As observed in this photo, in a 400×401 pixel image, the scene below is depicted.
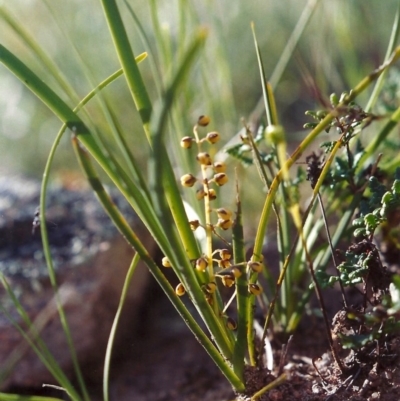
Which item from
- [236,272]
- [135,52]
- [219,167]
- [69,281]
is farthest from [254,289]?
[135,52]

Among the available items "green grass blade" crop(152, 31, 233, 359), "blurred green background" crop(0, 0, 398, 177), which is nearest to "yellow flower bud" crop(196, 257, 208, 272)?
"green grass blade" crop(152, 31, 233, 359)

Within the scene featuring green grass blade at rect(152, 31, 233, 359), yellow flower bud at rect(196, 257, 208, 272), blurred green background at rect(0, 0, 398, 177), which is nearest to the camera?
green grass blade at rect(152, 31, 233, 359)

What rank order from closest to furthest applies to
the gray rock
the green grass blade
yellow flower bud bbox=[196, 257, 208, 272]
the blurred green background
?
1. the green grass blade
2. yellow flower bud bbox=[196, 257, 208, 272]
3. the gray rock
4. the blurred green background

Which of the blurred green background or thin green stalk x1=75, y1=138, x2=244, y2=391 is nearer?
thin green stalk x1=75, y1=138, x2=244, y2=391

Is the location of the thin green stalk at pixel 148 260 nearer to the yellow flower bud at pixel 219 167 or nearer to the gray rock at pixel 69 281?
the yellow flower bud at pixel 219 167

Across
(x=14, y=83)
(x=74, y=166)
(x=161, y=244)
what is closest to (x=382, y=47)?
(x=74, y=166)

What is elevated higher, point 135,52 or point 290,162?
point 135,52


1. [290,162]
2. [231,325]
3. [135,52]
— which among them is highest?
[135,52]

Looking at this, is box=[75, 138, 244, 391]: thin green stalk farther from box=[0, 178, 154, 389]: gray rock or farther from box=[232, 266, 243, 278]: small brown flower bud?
box=[0, 178, 154, 389]: gray rock

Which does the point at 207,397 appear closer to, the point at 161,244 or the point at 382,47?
the point at 161,244

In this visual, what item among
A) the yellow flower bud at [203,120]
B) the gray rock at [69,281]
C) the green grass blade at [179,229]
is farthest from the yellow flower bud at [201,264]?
the gray rock at [69,281]

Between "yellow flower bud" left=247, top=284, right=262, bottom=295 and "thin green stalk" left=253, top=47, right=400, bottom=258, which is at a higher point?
"thin green stalk" left=253, top=47, right=400, bottom=258

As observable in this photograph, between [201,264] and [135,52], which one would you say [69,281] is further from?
[135,52]
